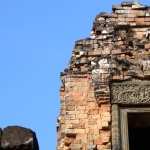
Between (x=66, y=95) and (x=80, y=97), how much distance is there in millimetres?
218

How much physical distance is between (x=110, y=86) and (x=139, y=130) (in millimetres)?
1128

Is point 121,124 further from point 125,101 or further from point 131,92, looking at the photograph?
point 131,92

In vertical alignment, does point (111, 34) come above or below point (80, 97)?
above

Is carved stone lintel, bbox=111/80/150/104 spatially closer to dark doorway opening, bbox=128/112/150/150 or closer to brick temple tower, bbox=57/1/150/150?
brick temple tower, bbox=57/1/150/150

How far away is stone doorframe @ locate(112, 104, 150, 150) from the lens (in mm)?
9750

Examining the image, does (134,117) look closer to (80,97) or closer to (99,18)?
(80,97)

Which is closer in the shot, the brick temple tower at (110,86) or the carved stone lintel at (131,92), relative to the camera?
the brick temple tower at (110,86)

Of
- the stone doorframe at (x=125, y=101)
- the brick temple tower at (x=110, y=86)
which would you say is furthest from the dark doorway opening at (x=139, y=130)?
the stone doorframe at (x=125, y=101)

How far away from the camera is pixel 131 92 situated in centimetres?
1033

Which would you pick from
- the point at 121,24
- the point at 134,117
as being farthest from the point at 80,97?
the point at 121,24

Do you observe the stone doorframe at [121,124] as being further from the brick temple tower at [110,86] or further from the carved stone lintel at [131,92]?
the carved stone lintel at [131,92]

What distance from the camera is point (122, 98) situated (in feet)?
33.8

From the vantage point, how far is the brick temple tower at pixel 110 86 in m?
9.96

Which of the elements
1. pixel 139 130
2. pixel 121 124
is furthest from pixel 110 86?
pixel 139 130
